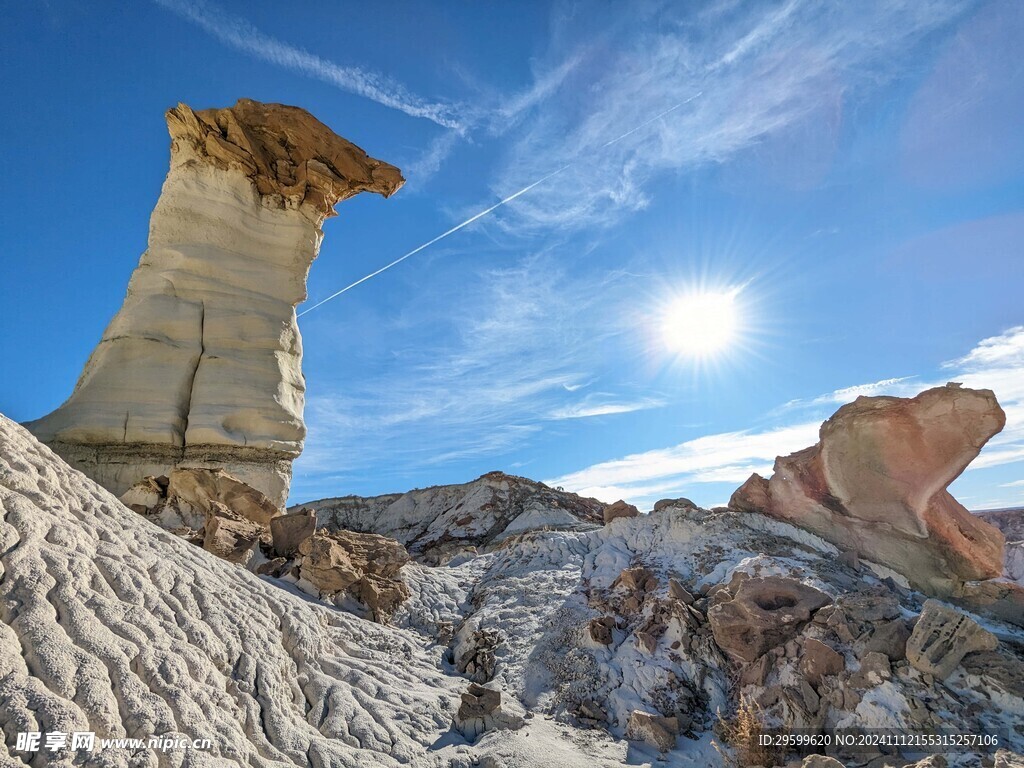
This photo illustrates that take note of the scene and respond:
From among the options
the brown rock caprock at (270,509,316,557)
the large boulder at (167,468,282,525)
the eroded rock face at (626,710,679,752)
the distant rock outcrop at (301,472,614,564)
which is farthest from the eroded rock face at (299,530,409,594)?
the distant rock outcrop at (301,472,614,564)

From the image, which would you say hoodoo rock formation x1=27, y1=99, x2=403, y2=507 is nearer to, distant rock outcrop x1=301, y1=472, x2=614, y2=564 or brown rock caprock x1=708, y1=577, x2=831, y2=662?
brown rock caprock x1=708, y1=577, x2=831, y2=662

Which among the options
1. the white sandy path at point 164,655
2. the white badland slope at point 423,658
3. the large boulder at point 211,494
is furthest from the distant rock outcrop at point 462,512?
the white sandy path at point 164,655

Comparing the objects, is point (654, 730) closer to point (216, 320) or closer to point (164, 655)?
point (164, 655)

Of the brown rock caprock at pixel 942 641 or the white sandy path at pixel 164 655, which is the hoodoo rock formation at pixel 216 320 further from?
the brown rock caprock at pixel 942 641

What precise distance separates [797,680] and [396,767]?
166 inches

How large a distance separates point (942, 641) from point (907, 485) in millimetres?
4909

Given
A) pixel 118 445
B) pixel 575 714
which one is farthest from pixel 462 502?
pixel 575 714

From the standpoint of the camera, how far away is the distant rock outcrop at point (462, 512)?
23.5m

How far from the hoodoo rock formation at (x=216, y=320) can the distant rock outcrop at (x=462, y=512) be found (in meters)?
11.3

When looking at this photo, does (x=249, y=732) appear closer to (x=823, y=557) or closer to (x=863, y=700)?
(x=863, y=700)

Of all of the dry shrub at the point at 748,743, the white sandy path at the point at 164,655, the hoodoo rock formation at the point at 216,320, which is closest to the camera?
the white sandy path at the point at 164,655

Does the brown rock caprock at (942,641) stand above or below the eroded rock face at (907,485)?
below

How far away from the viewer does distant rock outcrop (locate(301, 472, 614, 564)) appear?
2352 cm

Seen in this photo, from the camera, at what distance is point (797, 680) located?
5.86 meters
